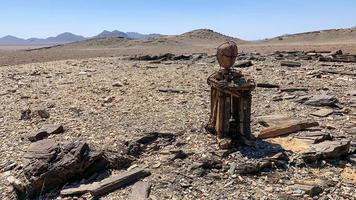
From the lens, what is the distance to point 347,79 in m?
14.3

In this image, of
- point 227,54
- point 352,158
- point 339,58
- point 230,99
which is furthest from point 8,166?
point 339,58

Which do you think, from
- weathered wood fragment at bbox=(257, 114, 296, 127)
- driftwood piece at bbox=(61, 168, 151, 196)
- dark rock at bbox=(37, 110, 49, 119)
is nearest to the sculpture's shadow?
weathered wood fragment at bbox=(257, 114, 296, 127)

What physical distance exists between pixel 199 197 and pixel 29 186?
8.67 ft

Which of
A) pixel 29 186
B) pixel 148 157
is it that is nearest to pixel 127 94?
pixel 148 157

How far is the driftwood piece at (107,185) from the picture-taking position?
22.0 ft

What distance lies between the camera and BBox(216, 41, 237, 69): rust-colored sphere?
25.4ft

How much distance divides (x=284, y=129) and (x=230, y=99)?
1.45 meters

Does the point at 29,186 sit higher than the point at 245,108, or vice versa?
the point at 245,108

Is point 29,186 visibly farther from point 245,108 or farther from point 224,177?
point 245,108

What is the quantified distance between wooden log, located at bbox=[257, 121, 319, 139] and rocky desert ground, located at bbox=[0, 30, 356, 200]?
6 cm

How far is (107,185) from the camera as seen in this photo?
22.2ft

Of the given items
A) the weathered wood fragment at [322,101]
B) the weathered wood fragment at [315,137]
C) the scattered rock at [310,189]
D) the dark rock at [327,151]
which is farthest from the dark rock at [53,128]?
the weathered wood fragment at [322,101]

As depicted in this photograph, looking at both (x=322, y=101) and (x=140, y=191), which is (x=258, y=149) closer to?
(x=140, y=191)

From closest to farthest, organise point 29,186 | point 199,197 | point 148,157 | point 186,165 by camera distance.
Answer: point 199,197, point 29,186, point 186,165, point 148,157
